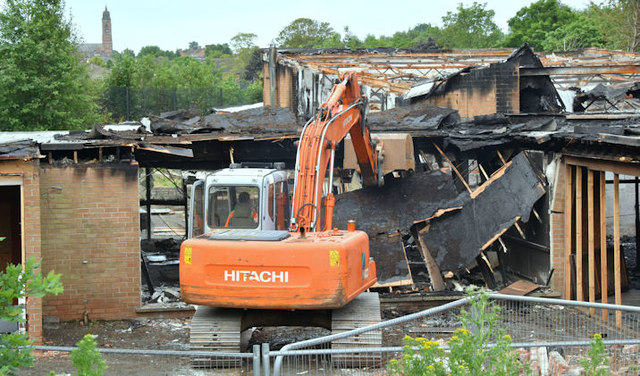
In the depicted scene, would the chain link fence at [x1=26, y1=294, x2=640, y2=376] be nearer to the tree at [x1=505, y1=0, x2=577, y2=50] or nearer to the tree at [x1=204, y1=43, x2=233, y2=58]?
the tree at [x1=505, y1=0, x2=577, y2=50]

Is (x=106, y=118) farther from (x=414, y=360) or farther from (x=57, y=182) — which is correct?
(x=414, y=360)

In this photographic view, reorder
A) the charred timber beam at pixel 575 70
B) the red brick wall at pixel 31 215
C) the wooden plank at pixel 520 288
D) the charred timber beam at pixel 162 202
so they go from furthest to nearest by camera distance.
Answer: the charred timber beam at pixel 162 202 → the charred timber beam at pixel 575 70 → the wooden plank at pixel 520 288 → the red brick wall at pixel 31 215

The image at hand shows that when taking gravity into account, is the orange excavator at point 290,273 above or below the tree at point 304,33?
below

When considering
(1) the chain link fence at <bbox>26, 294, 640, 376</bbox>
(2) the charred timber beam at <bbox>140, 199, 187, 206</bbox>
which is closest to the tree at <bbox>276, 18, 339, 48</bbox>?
(2) the charred timber beam at <bbox>140, 199, 187, 206</bbox>

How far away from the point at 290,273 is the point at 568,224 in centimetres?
680

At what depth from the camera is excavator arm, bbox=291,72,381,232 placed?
37.8 ft

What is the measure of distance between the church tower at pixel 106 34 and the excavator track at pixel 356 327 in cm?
16652

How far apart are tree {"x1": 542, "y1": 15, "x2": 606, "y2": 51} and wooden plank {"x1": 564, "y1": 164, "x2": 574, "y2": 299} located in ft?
115

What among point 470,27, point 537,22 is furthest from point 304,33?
point 537,22

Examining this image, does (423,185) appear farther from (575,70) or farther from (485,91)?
(575,70)

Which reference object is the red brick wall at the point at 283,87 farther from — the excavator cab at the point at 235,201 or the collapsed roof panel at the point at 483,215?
the excavator cab at the point at 235,201

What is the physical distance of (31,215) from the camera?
1291 centimetres

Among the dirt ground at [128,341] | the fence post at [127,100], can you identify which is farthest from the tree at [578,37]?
the dirt ground at [128,341]

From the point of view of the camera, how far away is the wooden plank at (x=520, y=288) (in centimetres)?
1546
